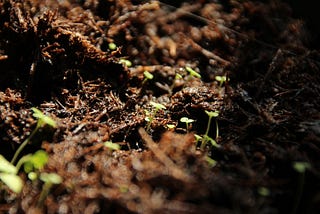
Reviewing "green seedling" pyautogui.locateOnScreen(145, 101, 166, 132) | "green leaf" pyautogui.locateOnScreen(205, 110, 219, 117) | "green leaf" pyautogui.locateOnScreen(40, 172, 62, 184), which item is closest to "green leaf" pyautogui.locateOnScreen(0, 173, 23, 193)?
"green leaf" pyautogui.locateOnScreen(40, 172, 62, 184)

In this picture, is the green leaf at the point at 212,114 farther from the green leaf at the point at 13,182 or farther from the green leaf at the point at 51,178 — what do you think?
the green leaf at the point at 13,182

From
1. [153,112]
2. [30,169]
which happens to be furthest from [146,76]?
[30,169]

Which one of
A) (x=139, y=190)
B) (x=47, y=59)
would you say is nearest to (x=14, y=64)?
(x=47, y=59)

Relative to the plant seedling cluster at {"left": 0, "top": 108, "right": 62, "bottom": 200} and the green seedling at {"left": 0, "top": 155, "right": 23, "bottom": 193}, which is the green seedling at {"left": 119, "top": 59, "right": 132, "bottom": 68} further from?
the green seedling at {"left": 0, "top": 155, "right": 23, "bottom": 193}

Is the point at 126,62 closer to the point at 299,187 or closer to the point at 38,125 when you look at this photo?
the point at 38,125

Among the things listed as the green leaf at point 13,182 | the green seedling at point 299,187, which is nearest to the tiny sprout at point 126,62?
the green leaf at point 13,182
